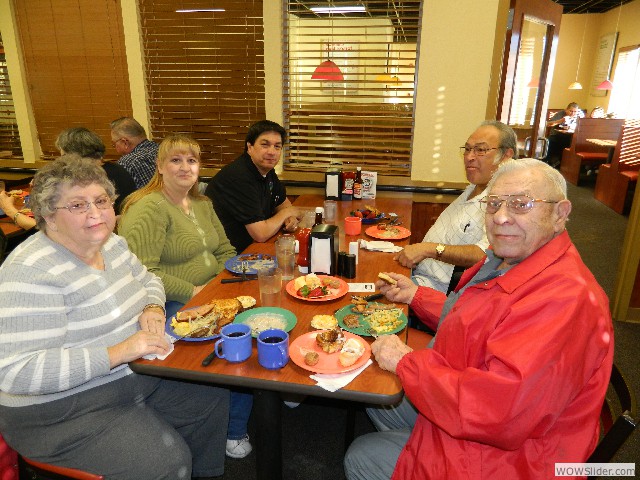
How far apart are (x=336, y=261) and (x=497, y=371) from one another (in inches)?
39.6

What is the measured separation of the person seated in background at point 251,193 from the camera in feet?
8.32

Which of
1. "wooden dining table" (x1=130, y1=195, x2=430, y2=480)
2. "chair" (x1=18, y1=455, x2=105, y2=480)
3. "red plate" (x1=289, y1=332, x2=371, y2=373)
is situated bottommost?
"chair" (x1=18, y1=455, x2=105, y2=480)

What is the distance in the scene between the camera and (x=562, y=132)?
331 inches

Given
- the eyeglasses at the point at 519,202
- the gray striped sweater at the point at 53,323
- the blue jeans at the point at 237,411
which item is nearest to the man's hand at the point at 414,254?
the eyeglasses at the point at 519,202

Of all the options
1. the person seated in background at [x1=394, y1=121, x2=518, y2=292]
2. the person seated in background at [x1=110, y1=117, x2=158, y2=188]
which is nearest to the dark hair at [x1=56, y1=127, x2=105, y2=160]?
the person seated in background at [x1=110, y1=117, x2=158, y2=188]

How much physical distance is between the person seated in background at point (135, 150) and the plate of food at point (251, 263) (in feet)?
5.21

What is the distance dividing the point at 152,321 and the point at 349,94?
2851mm

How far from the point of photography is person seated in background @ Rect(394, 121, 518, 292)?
83.2 inches

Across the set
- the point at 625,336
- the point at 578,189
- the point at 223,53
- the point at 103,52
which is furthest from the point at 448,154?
the point at 578,189

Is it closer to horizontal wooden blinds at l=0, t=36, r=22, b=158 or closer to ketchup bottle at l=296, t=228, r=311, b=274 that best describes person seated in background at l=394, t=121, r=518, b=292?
ketchup bottle at l=296, t=228, r=311, b=274

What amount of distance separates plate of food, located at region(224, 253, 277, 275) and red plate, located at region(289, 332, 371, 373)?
62 centimetres

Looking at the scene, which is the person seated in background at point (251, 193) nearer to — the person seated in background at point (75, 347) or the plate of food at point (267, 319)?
the plate of food at point (267, 319)

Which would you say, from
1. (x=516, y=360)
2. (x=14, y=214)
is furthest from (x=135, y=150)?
(x=516, y=360)

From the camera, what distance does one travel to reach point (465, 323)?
3.98ft
